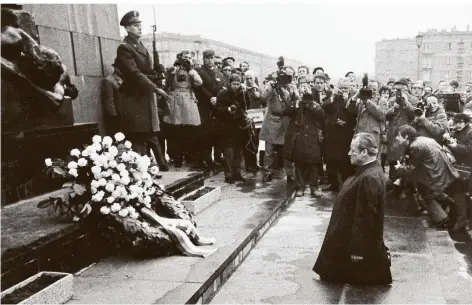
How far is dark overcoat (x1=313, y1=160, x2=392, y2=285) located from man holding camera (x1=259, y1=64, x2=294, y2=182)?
4.18 meters

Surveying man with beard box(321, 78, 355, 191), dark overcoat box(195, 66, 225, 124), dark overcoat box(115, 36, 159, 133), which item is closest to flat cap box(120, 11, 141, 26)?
dark overcoat box(115, 36, 159, 133)

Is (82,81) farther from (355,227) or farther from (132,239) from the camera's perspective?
(355,227)

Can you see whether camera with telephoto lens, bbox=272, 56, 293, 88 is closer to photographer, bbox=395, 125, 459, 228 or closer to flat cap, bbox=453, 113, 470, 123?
photographer, bbox=395, 125, 459, 228

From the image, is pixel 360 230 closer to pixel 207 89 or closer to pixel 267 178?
pixel 267 178

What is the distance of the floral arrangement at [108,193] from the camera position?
4.75m

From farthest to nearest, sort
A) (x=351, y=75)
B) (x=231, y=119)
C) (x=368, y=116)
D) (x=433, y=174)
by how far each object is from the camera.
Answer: (x=351, y=75), (x=231, y=119), (x=368, y=116), (x=433, y=174)

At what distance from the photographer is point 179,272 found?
4656mm

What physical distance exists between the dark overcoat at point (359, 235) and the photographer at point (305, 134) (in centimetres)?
369

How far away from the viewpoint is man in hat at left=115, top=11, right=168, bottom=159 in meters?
6.71

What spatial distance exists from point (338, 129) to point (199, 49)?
17619mm

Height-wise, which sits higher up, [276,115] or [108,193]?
[276,115]

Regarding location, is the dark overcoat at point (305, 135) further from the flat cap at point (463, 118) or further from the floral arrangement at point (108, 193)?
the floral arrangement at point (108, 193)

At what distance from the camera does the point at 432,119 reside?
889 centimetres

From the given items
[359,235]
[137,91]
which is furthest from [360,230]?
[137,91]
